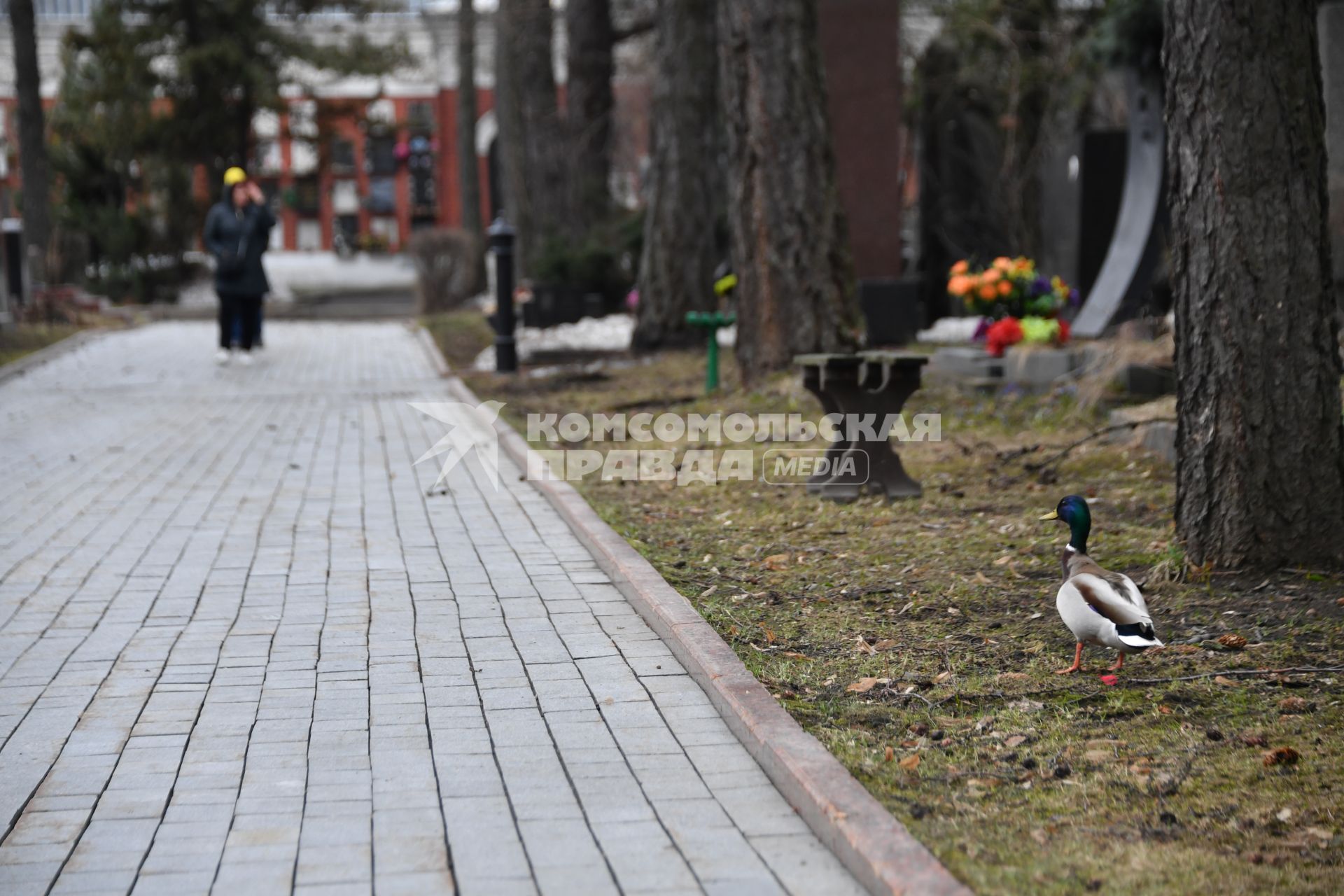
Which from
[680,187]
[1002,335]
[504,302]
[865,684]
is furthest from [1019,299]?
[865,684]

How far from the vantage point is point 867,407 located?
805 cm

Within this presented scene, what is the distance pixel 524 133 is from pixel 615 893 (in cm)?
2284

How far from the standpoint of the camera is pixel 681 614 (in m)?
5.66

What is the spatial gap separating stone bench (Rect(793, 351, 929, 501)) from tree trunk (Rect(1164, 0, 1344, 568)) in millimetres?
2335

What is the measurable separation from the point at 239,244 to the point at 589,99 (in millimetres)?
8365

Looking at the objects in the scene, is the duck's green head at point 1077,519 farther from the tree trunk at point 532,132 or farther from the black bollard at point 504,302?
the tree trunk at point 532,132

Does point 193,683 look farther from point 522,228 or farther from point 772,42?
point 522,228

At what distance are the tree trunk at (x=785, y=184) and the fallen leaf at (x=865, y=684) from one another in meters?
7.29

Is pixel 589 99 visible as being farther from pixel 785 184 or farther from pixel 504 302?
pixel 785 184

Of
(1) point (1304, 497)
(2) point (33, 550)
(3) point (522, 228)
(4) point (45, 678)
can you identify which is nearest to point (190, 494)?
(2) point (33, 550)

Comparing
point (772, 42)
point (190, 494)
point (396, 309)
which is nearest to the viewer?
point (190, 494)

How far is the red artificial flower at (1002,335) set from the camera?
11.5 m

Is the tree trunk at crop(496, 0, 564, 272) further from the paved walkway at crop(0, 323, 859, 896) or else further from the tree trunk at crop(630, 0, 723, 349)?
the paved walkway at crop(0, 323, 859, 896)

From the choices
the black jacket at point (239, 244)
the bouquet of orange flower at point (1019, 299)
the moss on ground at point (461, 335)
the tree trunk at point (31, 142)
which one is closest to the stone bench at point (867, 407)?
the bouquet of orange flower at point (1019, 299)
